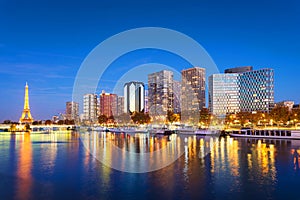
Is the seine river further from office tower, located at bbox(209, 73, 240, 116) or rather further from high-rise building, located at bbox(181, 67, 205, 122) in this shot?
office tower, located at bbox(209, 73, 240, 116)

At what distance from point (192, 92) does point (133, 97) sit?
1279 inches

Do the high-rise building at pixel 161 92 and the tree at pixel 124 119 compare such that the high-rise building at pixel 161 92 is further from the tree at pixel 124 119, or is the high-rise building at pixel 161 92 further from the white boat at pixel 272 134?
the white boat at pixel 272 134

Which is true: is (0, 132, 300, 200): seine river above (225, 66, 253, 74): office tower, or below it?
below

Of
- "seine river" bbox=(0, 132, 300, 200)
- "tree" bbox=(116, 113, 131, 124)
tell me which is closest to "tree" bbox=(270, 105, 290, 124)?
"seine river" bbox=(0, 132, 300, 200)

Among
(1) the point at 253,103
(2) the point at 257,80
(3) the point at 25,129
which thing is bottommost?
(3) the point at 25,129

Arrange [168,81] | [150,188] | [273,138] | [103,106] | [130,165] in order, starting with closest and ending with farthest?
[150,188], [130,165], [273,138], [168,81], [103,106]

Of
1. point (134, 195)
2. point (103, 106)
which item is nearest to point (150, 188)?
point (134, 195)

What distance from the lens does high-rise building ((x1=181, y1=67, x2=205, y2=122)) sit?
147250 mm

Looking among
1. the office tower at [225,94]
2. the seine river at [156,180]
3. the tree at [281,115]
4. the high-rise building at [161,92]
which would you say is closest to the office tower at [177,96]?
the high-rise building at [161,92]

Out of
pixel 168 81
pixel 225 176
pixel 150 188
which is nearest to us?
pixel 150 188

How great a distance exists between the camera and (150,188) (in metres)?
15.2

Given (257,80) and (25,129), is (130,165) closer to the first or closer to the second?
(25,129)

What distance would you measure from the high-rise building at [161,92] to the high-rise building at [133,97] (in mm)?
6069

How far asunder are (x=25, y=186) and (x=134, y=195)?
5900mm
